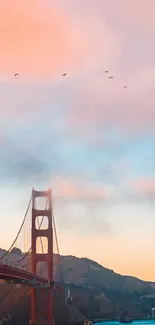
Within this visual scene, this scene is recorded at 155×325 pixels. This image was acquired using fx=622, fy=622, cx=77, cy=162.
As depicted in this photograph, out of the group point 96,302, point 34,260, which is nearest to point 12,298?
point 34,260

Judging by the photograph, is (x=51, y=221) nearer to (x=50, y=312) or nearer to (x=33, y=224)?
(x=33, y=224)

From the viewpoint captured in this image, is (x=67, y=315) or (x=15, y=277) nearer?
(x=15, y=277)

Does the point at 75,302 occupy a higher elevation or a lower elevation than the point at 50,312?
higher

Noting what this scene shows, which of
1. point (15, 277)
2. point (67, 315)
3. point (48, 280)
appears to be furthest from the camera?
point (67, 315)

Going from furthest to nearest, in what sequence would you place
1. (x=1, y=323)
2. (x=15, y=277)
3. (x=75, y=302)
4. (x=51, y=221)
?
(x=75, y=302), (x=1, y=323), (x=51, y=221), (x=15, y=277)

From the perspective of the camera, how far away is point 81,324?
120 metres

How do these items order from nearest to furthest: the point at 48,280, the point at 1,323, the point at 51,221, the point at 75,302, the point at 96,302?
the point at 48,280, the point at 51,221, the point at 1,323, the point at 75,302, the point at 96,302

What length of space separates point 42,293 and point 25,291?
108 ft

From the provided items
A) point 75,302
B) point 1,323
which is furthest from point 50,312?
point 75,302

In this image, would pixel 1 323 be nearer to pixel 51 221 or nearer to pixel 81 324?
pixel 81 324

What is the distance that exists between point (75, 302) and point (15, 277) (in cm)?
9828

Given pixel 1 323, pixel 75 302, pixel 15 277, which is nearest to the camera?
pixel 15 277

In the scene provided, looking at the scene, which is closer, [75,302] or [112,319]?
[75,302]

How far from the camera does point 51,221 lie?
307ft
